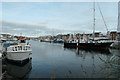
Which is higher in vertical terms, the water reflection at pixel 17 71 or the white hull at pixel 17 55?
the white hull at pixel 17 55

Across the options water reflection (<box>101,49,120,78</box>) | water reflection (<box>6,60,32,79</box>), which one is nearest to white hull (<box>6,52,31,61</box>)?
water reflection (<box>6,60,32,79</box>)

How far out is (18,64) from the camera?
19.7m

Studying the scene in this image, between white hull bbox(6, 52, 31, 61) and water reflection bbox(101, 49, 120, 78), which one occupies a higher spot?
white hull bbox(6, 52, 31, 61)

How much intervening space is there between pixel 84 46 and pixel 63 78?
48562mm

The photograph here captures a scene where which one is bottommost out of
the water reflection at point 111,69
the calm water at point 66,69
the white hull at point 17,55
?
the calm water at point 66,69

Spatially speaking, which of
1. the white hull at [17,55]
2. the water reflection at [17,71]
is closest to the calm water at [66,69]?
the water reflection at [17,71]

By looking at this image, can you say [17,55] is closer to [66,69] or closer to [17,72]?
[17,72]

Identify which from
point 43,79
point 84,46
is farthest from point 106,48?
point 43,79

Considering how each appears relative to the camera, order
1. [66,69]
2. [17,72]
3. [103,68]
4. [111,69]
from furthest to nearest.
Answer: [103,68]
[66,69]
[111,69]
[17,72]

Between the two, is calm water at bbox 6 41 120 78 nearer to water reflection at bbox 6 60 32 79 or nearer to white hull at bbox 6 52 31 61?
water reflection at bbox 6 60 32 79

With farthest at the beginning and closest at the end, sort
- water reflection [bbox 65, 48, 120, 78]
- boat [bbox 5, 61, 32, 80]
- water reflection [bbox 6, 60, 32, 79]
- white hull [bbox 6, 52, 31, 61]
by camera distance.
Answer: white hull [bbox 6, 52, 31, 61]
water reflection [bbox 65, 48, 120, 78]
water reflection [bbox 6, 60, 32, 79]
boat [bbox 5, 61, 32, 80]

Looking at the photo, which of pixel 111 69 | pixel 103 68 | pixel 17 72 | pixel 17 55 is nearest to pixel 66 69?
pixel 103 68

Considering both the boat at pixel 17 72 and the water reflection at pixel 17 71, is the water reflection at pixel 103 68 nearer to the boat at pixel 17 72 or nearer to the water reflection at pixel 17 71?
the boat at pixel 17 72

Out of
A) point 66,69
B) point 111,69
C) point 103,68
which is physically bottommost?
point 66,69
